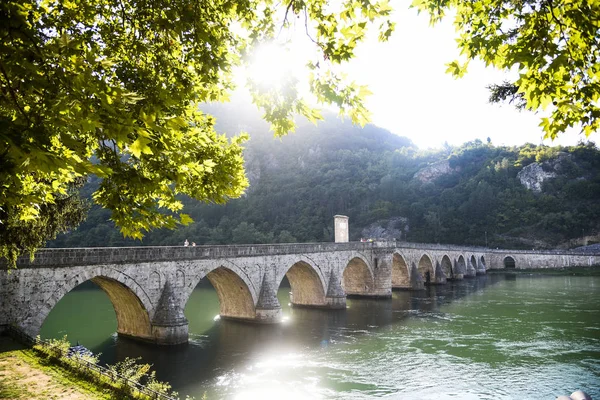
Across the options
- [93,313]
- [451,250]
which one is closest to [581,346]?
[93,313]

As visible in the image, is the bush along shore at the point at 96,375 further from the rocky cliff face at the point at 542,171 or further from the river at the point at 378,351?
the rocky cliff face at the point at 542,171

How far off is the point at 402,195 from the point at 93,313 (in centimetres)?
8994

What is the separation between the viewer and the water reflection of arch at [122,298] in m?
18.3

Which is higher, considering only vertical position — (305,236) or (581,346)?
(305,236)

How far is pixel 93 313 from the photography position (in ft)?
111

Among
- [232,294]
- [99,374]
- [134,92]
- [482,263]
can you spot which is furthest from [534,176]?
[134,92]

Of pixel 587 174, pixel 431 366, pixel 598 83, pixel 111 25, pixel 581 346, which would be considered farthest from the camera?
pixel 587 174

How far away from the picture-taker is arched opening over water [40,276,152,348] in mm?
22266

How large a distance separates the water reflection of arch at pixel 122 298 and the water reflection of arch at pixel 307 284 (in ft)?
50.9

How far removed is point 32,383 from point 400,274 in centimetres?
4544

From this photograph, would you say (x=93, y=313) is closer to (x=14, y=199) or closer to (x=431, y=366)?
(x=431, y=366)

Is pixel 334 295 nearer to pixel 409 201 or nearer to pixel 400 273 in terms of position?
pixel 400 273

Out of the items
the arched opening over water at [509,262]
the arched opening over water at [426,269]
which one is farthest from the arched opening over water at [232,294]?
the arched opening over water at [509,262]

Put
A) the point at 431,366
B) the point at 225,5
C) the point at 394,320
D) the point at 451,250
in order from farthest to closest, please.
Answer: the point at 451,250, the point at 394,320, the point at 431,366, the point at 225,5
